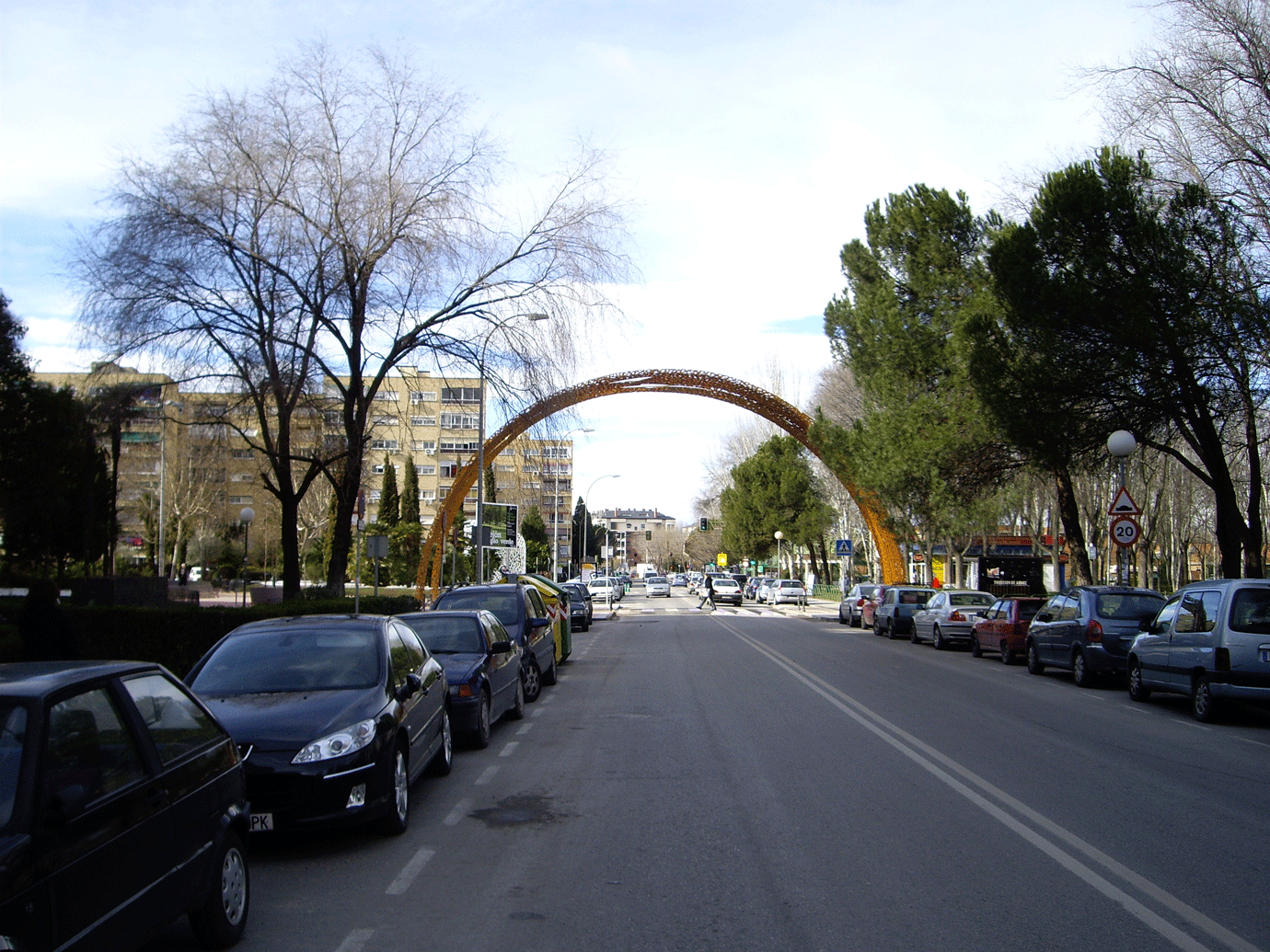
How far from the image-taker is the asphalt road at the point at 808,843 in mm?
5391

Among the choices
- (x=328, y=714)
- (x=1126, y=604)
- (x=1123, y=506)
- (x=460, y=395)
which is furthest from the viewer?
(x=460, y=395)

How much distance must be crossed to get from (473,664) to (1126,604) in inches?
465

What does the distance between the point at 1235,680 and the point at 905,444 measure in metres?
20.3

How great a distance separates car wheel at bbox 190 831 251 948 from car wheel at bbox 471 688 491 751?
5545mm

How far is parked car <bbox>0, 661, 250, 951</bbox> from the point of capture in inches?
Result: 146

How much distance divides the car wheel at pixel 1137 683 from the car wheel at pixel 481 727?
32.3ft

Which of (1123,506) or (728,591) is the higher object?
(1123,506)

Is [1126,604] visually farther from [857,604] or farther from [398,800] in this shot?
[857,604]

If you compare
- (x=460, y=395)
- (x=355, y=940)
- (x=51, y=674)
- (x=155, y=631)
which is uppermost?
(x=460, y=395)

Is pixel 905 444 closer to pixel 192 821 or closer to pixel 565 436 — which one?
pixel 565 436

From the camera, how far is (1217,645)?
13.2m

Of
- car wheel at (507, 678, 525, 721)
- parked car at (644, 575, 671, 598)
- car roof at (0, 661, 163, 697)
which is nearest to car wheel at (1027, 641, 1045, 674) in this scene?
car wheel at (507, 678, 525, 721)

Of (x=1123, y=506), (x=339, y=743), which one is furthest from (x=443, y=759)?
(x=1123, y=506)

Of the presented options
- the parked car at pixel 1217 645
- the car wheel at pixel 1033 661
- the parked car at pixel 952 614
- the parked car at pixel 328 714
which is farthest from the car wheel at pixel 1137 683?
the parked car at pixel 328 714
